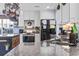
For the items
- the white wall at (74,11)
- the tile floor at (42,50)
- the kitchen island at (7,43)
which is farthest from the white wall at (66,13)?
the kitchen island at (7,43)

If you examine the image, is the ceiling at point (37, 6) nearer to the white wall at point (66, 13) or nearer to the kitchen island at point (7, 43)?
the white wall at point (66, 13)

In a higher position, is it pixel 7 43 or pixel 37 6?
pixel 37 6

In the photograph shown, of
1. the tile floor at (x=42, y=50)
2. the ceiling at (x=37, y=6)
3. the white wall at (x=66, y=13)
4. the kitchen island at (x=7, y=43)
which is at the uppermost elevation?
the ceiling at (x=37, y=6)

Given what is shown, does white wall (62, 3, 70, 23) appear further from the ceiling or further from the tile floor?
the tile floor

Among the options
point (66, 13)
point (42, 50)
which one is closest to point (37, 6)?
point (66, 13)

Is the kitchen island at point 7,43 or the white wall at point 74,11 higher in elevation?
the white wall at point 74,11

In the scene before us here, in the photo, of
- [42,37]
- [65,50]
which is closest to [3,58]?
[42,37]

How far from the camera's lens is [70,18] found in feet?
4.96

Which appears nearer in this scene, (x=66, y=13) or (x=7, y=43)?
(x=7, y=43)

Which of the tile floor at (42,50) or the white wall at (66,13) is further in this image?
the white wall at (66,13)

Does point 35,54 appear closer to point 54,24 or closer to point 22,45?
point 22,45

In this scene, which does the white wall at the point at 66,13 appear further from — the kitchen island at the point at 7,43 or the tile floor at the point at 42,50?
the kitchen island at the point at 7,43

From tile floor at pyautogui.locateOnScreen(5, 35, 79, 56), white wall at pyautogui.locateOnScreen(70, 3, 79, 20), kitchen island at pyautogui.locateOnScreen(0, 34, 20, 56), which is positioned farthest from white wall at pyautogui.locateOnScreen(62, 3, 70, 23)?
kitchen island at pyautogui.locateOnScreen(0, 34, 20, 56)

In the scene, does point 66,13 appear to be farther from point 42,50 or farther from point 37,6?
point 42,50
